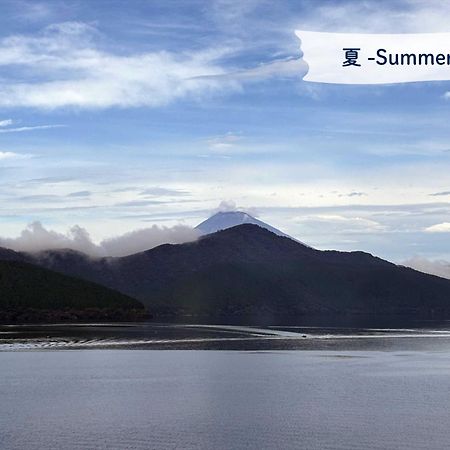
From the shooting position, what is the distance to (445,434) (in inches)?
2164

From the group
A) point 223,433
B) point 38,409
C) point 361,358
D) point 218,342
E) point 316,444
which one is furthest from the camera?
point 218,342

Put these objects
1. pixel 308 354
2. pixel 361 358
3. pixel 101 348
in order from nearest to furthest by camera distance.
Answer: pixel 361 358
pixel 308 354
pixel 101 348

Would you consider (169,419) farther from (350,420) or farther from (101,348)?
(101,348)

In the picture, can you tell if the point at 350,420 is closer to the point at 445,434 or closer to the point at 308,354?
the point at 445,434

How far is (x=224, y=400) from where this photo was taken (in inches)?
2820

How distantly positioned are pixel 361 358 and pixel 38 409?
61.8m

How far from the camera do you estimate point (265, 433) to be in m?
56.1

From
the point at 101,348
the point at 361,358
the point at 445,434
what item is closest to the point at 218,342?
the point at 101,348

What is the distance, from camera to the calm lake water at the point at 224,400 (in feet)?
177

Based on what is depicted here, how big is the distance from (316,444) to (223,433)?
7.22 meters

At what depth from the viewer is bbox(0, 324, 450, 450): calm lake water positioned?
5384 centimetres

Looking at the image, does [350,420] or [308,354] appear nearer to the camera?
[350,420]

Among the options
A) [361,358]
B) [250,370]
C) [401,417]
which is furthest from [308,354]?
[401,417]

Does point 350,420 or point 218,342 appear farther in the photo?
point 218,342
